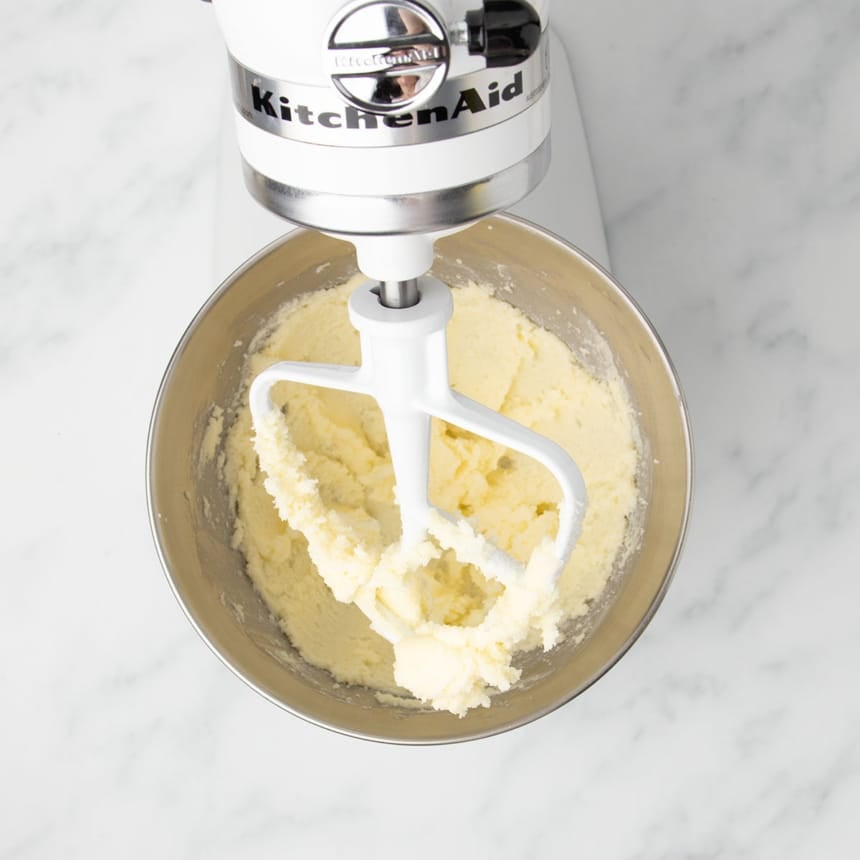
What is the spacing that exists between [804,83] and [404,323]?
0.45 metres

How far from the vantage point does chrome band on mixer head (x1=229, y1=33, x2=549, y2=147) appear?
15.9 inches

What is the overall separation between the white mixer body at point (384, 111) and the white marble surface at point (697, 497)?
364 mm

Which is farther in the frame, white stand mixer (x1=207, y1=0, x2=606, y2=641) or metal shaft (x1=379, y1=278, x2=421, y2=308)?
metal shaft (x1=379, y1=278, x2=421, y2=308)

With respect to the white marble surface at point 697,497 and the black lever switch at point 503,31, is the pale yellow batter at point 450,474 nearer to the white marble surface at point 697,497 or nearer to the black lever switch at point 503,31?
the white marble surface at point 697,497

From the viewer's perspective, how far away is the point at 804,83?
2.48 feet

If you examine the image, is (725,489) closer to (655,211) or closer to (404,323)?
(655,211)

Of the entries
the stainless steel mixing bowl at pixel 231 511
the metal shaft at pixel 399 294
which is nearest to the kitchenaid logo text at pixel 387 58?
the metal shaft at pixel 399 294

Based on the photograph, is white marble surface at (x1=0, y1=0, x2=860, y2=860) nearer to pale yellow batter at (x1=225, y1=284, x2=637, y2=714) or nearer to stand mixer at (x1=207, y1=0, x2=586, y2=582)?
pale yellow batter at (x1=225, y1=284, x2=637, y2=714)

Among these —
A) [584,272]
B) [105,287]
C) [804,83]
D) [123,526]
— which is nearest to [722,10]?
[804,83]

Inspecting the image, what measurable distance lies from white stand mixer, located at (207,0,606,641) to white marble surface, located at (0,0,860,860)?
35 centimetres

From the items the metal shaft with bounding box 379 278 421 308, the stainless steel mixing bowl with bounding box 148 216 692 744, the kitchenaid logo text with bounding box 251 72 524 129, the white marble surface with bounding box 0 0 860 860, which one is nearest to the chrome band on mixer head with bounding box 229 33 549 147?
the kitchenaid logo text with bounding box 251 72 524 129

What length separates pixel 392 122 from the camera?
41cm

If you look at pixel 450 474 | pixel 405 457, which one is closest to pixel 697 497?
pixel 450 474

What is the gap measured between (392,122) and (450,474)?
394 mm
